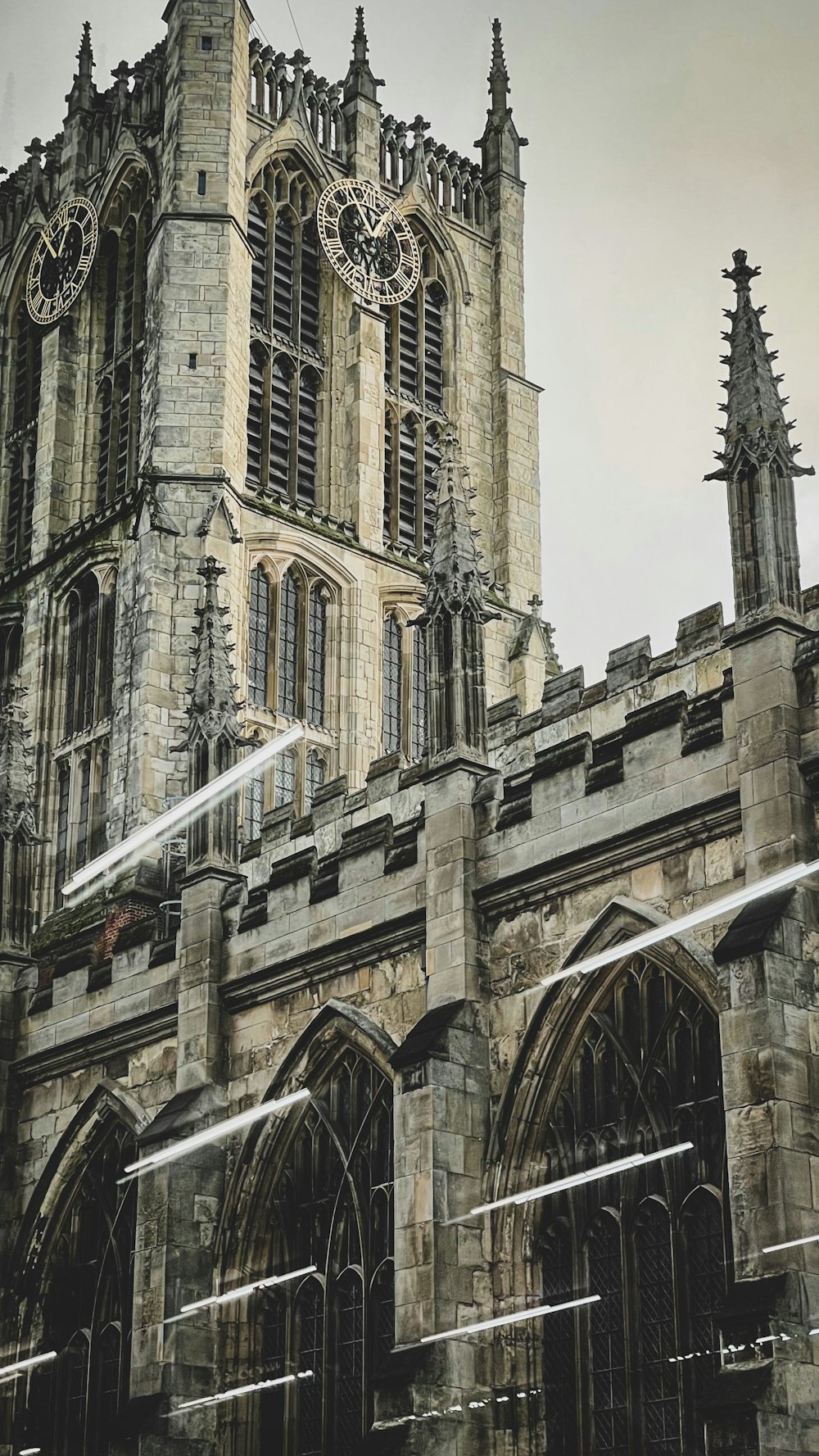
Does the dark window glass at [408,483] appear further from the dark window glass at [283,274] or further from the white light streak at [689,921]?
the white light streak at [689,921]

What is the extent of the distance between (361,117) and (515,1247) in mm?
34078

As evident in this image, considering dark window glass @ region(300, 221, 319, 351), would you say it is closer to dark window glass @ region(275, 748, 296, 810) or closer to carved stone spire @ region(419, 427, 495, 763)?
dark window glass @ region(275, 748, 296, 810)

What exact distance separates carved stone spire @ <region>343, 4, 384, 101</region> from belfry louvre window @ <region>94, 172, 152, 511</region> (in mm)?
6115

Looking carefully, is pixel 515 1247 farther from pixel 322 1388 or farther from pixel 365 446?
pixel 365 446

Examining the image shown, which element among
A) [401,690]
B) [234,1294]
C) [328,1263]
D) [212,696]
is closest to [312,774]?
[401,690]

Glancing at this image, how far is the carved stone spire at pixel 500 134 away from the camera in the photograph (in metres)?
54.8

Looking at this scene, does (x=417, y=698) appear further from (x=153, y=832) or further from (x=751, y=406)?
(x=751, y=406)

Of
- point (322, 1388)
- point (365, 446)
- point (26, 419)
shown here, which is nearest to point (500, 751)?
point (322, 1388)

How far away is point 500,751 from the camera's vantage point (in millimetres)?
31578

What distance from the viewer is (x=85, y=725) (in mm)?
44844

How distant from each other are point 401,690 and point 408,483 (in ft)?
15.9

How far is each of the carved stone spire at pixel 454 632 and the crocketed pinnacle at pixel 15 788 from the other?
28.8ft

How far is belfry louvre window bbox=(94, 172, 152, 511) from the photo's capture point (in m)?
46.8

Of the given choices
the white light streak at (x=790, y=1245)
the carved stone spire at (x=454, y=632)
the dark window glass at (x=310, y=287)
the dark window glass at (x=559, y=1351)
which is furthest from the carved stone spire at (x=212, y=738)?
the dark window glass at (x=310, y=287)
